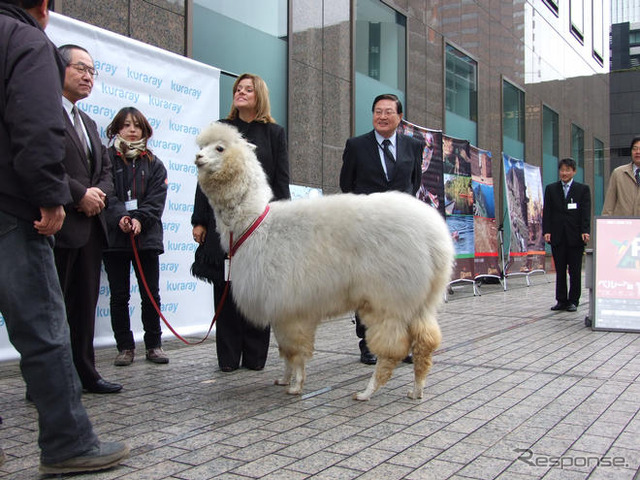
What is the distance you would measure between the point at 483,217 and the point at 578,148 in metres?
16.4

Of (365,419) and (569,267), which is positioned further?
(569,267)

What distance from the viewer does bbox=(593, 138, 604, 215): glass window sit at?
95.3 feet

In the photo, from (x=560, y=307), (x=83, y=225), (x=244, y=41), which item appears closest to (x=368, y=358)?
(x=83, y=225)

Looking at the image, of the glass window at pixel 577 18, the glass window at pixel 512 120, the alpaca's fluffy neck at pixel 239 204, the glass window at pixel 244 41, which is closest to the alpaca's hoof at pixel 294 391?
the alpaca's fluffy neck at pixel 239 204

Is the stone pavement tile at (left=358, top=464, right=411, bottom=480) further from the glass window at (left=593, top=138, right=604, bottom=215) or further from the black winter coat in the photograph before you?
the glass window at (left=593, top=138, right=604, bottom=215)

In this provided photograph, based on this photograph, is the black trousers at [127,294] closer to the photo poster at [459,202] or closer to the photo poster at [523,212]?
the photo poster at [459,202]

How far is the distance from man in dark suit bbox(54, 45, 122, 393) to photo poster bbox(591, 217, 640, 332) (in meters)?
6.18

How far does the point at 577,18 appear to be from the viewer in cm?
2712

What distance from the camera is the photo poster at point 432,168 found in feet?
35.5

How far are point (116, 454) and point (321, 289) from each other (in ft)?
5.57

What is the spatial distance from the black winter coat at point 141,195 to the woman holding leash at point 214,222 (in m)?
0.51

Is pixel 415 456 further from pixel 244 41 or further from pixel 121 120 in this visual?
pixel 244 41

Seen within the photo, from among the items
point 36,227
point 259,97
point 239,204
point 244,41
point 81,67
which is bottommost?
point 36,227

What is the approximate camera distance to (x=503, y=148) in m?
18.3
